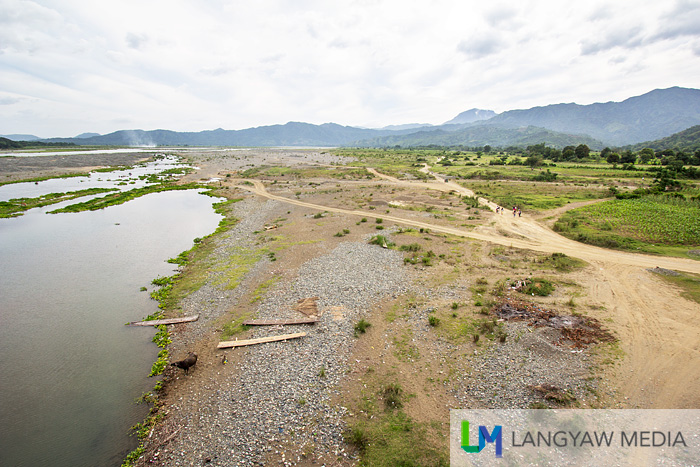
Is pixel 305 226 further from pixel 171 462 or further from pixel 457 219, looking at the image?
pixel 171 462

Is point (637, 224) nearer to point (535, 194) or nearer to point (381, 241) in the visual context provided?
point (535, 194)

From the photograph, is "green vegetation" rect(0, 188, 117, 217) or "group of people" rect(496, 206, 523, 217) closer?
"group of people" rect(496, 206, 523, 217)

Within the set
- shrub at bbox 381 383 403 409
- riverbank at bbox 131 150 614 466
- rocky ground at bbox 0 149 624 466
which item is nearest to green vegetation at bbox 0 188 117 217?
riverbank at bbox 131 150 614 466

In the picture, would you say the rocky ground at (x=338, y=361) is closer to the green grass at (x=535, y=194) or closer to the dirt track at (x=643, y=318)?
the dirt track at (x=643, y=318)

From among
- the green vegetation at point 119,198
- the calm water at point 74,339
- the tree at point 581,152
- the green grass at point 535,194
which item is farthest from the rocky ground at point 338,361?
the tree at point 581,152

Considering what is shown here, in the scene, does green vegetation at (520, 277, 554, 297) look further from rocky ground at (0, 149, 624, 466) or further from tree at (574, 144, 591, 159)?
tree at (574, 144, 591, 159)
